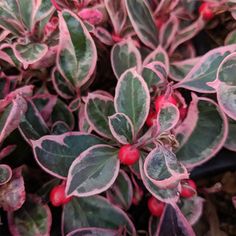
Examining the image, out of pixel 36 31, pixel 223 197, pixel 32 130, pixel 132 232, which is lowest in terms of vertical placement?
pixel 223 197

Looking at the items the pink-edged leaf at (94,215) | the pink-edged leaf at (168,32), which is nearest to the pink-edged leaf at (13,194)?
the pink-edged leaf at (94,215)

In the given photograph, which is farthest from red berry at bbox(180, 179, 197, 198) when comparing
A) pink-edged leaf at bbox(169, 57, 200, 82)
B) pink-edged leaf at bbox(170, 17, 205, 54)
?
pink-edged leaf at bbox(170, 17, 205, 54)

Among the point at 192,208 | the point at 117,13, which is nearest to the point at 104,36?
the point at 117,13

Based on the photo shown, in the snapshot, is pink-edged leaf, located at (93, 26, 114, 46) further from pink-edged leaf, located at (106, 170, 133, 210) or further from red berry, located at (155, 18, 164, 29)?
pink-edged leaf, located at (106, 170, 133, 210)

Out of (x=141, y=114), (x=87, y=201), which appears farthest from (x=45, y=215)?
(x=141, y=114)

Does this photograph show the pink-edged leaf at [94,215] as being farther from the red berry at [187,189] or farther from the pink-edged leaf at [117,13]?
the pink-edged leaf at [117,13]

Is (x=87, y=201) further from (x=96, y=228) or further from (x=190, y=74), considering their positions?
(x=190, y=74)
